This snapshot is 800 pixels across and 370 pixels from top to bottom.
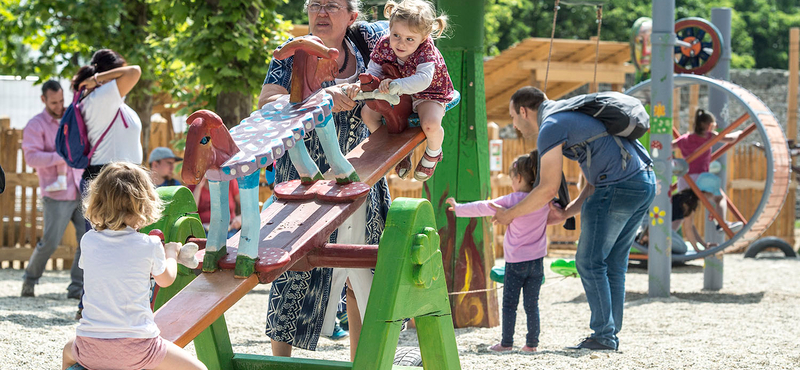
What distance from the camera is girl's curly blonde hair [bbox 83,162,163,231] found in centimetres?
230

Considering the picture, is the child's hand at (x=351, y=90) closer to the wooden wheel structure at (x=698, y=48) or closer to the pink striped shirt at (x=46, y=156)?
the pink striped shirt at (x=46, y=156)

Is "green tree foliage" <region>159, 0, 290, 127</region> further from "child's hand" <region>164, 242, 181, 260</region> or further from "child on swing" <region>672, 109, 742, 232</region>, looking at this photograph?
"child's hand" <region>164, 242, 181, 260</region>

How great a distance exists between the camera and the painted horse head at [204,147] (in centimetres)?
222

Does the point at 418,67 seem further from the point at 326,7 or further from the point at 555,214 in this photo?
the point at 555,214

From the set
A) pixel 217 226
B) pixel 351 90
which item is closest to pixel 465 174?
pixel 351 90

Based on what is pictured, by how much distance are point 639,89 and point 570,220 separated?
317 centimetres

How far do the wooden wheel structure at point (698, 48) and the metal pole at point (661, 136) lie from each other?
1.23m

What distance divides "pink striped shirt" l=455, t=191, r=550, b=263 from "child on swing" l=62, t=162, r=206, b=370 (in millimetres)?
2515

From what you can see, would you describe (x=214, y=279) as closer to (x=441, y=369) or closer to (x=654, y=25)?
(x=441, y=369)

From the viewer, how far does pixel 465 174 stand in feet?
17.6

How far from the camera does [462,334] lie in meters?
5.25

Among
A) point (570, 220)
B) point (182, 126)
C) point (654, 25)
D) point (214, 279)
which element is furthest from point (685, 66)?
point (182, 126)

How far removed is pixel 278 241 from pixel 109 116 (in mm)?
3297

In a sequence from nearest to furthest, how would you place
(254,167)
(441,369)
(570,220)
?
(254,167)
(441,369)
(570,220)
